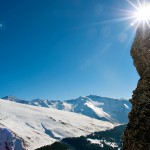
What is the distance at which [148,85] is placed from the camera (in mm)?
15242

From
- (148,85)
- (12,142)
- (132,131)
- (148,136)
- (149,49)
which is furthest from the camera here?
(12,142)

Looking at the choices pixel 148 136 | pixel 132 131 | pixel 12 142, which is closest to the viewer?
pixel 148 136

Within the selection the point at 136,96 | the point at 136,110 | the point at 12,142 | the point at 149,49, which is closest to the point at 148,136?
the point at 136,110

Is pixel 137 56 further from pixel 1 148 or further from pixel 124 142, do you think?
pixel 1 148

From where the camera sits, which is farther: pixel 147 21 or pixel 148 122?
pixel 147 21

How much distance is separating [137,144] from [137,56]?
750 cm

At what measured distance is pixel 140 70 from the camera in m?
19.4

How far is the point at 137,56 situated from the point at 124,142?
265 inches

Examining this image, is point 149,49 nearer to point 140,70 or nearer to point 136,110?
point 140,70

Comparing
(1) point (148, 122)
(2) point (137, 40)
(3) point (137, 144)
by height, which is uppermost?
(2) point (137, 40)

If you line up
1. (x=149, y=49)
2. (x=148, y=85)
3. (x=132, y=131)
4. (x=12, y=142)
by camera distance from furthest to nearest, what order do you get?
1. (x=12, y=142)
2. (x=149, y=49)
3. (x=148, y=85)
4. (x=132, y=131)

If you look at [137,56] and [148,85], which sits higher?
[137,56]

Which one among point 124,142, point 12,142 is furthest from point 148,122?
point 12,142

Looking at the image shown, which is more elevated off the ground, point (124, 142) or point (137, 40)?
point (137, 40)
